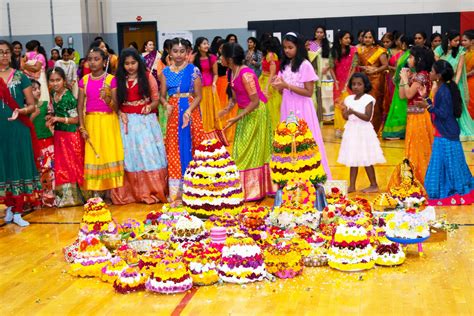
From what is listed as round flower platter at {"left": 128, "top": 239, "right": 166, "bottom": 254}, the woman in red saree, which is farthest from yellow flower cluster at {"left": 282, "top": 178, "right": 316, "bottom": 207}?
the woman in red saree

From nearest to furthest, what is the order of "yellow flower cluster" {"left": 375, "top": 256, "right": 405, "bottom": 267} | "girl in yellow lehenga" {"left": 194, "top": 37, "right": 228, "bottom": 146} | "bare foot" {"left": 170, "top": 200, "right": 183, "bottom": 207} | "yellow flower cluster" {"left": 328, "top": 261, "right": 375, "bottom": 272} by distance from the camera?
"yellow flower cluster" {"left": 328, "top": 261, "right": 375, "bottom": 272}
"yellow flower cluster" {"left": 375, "top": 256, "right": 405, "bottom": 267}
"bare foot" {"left": 170, "top": 200, "right": 183, "bottom": 207}
"girl in yellow lehenga" {"left": 194, "top": 37, "right": 228, "bottom": 146}

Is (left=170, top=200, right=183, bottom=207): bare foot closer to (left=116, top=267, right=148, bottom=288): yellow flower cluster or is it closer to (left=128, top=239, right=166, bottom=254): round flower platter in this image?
(left=128, top=239, right=166, bottom=254): round flower platter

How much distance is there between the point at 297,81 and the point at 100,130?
2196mm

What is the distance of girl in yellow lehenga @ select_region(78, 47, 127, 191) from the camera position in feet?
27.6

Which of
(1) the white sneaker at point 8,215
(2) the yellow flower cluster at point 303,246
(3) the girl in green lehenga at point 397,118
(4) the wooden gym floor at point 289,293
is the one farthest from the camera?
(3) the girl in green lehenga at point 397,118

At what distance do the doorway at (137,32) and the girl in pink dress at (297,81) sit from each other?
441 inches

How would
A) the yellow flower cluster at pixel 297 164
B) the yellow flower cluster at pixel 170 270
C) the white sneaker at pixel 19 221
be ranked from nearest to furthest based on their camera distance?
the yellow flower cluster at pixel 170 270 < the yellow flower cluster at pixel 297 164 < the white sneaker at pixel 19 221

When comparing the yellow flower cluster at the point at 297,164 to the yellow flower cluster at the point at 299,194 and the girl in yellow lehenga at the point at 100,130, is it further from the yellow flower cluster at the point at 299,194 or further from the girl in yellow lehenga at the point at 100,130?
the girl in yellow lehenga at the point at 100,130

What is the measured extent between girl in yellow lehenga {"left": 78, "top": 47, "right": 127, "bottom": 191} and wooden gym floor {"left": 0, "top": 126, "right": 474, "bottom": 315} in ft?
6.39

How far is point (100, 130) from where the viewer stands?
8484 mm

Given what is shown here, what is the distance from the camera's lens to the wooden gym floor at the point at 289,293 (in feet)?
16.9

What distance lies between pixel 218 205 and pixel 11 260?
183 cm

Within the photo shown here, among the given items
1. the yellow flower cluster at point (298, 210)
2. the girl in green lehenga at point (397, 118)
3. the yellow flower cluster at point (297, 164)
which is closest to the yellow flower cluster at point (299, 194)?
the yellow flower cluster at point (298, 210)

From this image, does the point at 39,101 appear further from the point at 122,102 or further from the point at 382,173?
the point at 382,173
